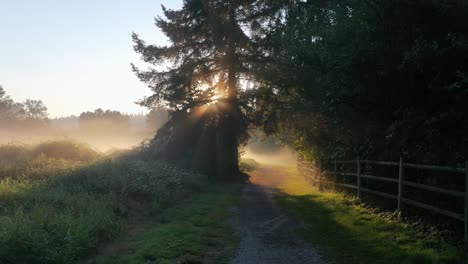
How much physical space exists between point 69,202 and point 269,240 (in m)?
5.53

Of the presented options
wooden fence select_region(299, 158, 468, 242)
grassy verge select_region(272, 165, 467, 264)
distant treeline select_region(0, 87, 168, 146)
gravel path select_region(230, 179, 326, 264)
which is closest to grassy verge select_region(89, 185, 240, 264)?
gravel path select_region(230, 179, 326, 264)

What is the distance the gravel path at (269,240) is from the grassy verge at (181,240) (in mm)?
369

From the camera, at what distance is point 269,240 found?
423 inches

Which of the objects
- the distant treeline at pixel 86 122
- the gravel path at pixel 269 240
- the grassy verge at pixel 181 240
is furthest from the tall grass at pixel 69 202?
the distant treeline at pixel 86 122

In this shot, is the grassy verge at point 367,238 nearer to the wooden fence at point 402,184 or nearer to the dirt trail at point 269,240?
the dirt trail at point 269,240

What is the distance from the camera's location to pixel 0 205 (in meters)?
11.5

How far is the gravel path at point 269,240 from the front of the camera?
8.95 metres

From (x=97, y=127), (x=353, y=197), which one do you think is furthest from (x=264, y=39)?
(x=97, y=127)

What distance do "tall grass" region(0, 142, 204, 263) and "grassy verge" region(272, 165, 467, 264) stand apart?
5.03 meters

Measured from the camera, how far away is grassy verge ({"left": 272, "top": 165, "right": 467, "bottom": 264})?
8.49 meters

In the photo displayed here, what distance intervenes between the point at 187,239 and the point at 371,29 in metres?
6.11

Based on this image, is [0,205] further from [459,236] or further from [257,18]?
[257,18]

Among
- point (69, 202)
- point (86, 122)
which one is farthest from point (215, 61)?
point (86, 122)

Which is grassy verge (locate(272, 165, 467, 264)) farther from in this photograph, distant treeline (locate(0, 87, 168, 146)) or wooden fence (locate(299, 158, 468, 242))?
distant treeline (locate(0, 87, 168, 146))
